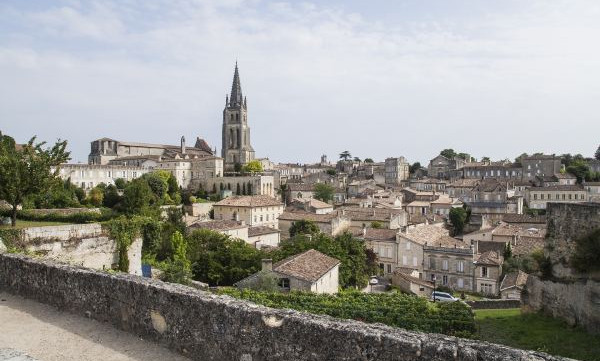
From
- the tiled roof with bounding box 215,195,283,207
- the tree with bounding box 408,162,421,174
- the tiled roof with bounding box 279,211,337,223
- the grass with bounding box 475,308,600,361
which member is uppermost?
the tree with bounding box 408,162,421,174

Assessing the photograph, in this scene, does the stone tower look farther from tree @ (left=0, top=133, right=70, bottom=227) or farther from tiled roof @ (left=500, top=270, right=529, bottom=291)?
tree @ (left=0, top=133, right=70, bottom=227)

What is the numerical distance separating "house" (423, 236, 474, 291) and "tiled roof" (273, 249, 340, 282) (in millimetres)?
15364

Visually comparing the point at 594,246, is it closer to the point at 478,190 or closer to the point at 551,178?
the point at 478,190

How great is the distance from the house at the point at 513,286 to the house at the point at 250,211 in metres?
30.5

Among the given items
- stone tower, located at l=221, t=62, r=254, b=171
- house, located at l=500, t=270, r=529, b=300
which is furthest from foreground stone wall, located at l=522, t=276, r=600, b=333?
stone tower, located at l=221, t=62, r=254, b=171

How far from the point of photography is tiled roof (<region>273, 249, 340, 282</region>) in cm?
2783

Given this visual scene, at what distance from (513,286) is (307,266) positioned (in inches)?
679

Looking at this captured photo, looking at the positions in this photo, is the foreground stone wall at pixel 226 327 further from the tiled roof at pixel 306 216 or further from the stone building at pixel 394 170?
the stone building at pixel 394 170

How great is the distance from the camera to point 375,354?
5.20m

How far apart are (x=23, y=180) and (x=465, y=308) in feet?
65.0

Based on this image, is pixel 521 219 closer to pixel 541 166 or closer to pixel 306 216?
pixel 306 216

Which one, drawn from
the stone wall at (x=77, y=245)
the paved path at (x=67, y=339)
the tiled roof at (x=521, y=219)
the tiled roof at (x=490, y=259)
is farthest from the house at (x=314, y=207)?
the paved path at (x=67, y=339)

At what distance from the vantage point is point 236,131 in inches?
4382

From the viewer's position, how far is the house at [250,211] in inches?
2370
